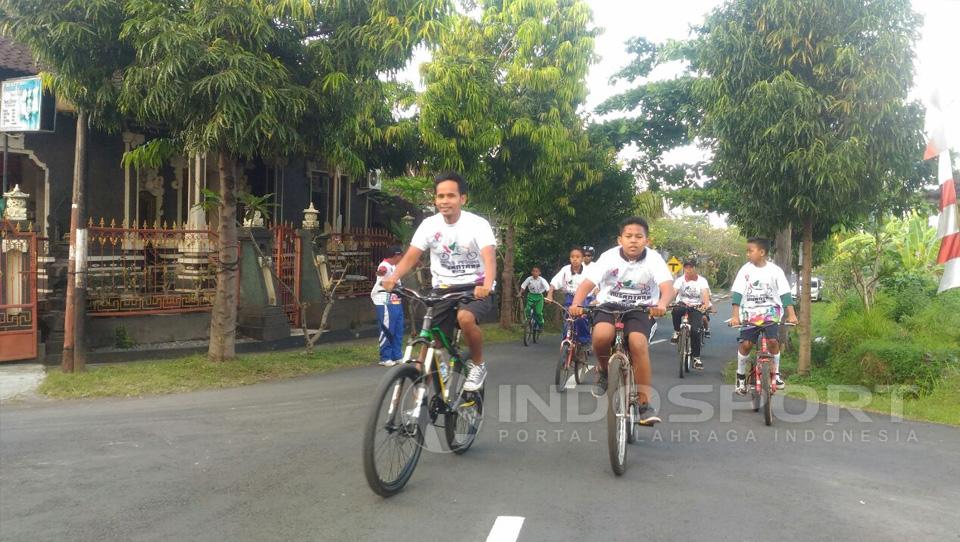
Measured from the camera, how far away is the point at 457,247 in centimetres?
607

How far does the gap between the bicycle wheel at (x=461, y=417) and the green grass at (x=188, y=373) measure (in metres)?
4.64

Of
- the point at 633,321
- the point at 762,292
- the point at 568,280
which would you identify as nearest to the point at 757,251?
the point at 762,292

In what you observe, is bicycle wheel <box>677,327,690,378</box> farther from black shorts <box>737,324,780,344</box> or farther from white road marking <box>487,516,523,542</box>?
Result: white road marking <box>487,516,523,542</box>

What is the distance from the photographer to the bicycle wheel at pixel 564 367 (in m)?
10.2

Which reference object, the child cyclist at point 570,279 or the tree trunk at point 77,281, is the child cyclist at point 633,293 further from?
the tree trunk at point 77,281

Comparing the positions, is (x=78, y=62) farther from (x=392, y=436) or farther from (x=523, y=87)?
(x=523, y=87)

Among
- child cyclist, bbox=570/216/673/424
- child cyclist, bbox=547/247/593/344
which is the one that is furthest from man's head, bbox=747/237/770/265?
child cyclist, bbox=547/247/593/344

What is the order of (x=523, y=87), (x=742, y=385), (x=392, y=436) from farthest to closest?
(x=523, y=87) < (x=742, y=385) < (x=392, y=436)

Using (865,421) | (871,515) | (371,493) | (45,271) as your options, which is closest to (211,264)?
(45,271)

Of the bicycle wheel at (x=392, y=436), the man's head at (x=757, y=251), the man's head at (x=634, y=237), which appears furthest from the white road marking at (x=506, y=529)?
the man's head at (x=757, y=251)

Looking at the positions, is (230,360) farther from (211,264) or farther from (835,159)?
(835,159)

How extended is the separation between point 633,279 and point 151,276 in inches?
338

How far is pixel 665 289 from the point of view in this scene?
6.38 metres

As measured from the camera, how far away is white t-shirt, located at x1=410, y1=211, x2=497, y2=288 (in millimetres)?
6055
